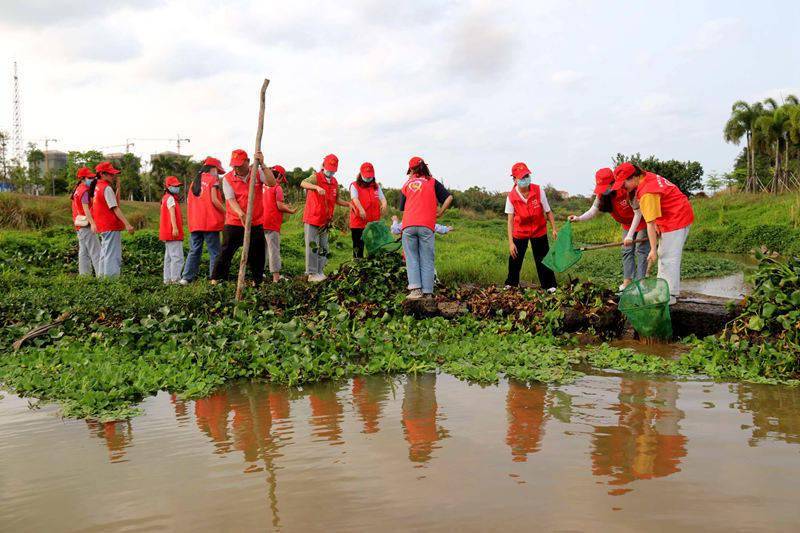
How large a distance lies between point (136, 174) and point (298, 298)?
47140 mm

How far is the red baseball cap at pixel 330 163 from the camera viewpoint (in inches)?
376

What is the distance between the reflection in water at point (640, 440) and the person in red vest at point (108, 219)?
25.2 feet

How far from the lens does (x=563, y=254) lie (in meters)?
8.06

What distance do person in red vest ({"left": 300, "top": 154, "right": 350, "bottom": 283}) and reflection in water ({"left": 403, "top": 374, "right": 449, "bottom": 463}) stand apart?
14.3ft

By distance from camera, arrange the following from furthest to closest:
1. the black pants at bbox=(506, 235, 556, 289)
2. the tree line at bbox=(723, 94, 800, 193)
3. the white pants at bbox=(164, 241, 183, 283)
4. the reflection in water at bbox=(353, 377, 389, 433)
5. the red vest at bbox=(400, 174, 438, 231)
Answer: the tree line at bbox=(723, 94, 800, 193)
the white pants at bbox=(164, 241, 183, 283)
the black pants at bbox=(506, 235, 556, 289)
the red vest at bbox=(400, 174, 438, 231)
the reflection in water at bbox=(353, 377, 389, 433)

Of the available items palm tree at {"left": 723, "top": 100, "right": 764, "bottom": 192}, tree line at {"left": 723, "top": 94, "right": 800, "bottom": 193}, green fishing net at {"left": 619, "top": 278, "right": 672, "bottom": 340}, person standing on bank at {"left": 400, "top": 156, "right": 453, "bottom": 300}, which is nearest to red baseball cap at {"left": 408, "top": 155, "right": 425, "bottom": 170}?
person standing on bank at {"left": 400, "top": 156, "right": 453, "bottom": 300}

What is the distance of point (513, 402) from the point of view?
15.3 feet

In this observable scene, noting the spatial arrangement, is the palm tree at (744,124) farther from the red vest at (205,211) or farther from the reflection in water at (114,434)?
the reflection in water at (114,434)

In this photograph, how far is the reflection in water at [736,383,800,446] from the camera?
3822 mm

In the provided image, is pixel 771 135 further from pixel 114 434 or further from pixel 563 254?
pixel 114 434

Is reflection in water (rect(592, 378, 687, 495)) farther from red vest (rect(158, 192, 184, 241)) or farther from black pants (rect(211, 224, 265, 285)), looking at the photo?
red vest (rect(158, 192, 184, 241))

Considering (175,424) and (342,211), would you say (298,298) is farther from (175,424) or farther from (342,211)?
(342,211)

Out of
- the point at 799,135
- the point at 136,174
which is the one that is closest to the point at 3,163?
the point at 136,174

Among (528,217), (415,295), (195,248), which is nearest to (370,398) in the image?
(415,295)
